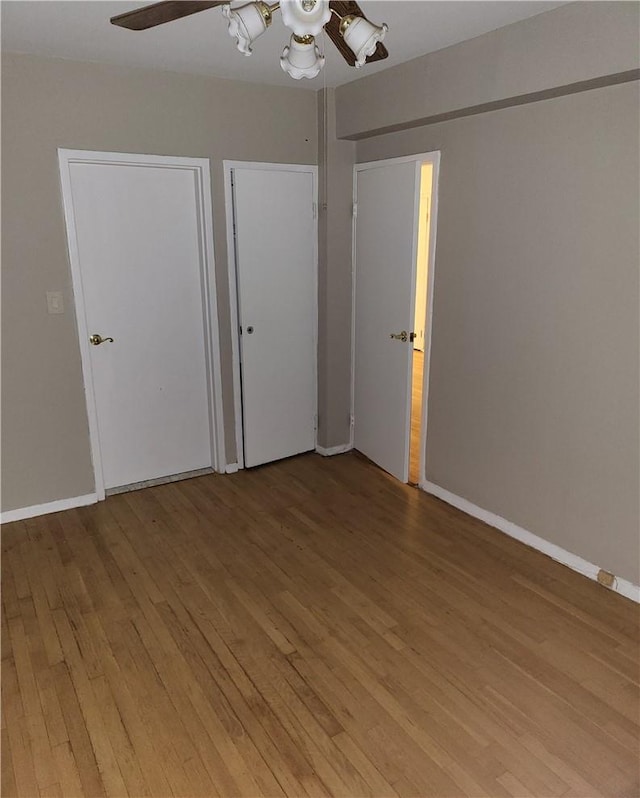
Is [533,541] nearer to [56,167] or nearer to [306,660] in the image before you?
[306,660]

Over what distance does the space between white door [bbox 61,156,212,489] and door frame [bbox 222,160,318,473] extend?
19 cm

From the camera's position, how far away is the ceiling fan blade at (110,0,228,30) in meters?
1.64

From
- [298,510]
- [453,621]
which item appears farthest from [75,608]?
[453,621]

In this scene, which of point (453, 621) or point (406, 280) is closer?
point (453, 621)

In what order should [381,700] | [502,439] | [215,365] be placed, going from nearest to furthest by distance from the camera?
[381,700] < [502,439] < [215,365]

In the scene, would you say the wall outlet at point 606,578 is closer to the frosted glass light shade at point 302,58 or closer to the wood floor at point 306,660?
the wood floor at point 306,660

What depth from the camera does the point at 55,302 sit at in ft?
10.7

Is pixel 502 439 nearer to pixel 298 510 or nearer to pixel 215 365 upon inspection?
pixel 298 510

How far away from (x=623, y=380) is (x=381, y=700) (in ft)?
5.41

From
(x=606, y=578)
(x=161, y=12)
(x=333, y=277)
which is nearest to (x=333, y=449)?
(x=333, y=277)

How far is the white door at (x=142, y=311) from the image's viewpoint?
3365mm

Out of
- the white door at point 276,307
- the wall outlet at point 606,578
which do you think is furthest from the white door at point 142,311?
the wall outlet at point 606,578

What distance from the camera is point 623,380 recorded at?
8.34 feet

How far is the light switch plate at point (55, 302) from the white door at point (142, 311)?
96mm
